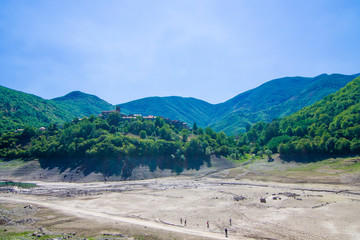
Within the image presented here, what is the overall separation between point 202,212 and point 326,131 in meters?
84.3

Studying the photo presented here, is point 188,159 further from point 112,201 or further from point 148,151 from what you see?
point 112,201

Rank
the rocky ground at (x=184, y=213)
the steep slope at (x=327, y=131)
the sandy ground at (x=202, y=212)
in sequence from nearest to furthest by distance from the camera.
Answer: the rocky ground at (x=184, y=213) → the sandy ground at (x=202, y=212) → the steep slope at (x=327, y=131)

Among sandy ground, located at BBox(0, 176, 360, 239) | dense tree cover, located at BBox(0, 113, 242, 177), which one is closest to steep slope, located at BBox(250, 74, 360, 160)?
dense tree cover, located at BBox(0, 113, 242, 177)

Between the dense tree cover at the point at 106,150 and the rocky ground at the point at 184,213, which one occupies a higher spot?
the dense tree cover at the point at 106,150

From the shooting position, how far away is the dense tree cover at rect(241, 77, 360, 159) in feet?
275

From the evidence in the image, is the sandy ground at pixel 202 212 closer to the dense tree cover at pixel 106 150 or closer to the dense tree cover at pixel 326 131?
the dense tree cover at pixel 106 150

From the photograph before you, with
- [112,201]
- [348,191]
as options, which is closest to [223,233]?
[112,201]

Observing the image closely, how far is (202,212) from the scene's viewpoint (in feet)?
131

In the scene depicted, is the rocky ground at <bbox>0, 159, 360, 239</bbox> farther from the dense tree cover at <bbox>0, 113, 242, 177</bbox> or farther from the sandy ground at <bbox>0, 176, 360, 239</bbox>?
the dense tree cover at <bbox>0, 113, 242, 177</bbox>

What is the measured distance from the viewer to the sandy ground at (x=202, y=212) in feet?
99.2

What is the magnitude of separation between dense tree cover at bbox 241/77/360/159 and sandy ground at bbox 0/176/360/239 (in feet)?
102

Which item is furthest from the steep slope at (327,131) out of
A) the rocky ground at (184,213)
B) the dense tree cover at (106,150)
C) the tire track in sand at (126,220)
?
the tire track in sand at (126,220)

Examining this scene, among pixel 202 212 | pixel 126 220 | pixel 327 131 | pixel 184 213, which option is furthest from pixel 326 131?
pixel 126 220

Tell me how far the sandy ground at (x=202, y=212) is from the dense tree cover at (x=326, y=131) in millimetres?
31145
